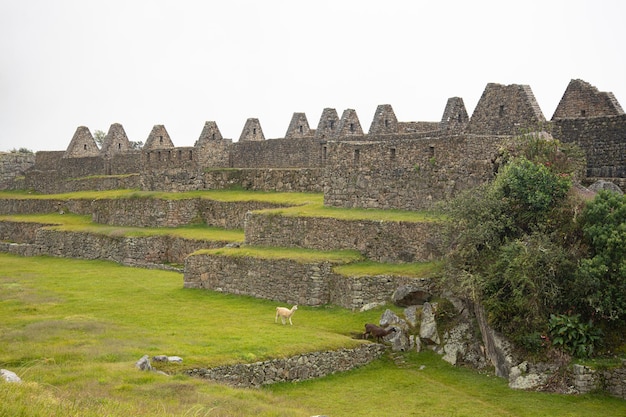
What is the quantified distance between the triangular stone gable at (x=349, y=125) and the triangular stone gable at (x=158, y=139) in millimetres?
17376

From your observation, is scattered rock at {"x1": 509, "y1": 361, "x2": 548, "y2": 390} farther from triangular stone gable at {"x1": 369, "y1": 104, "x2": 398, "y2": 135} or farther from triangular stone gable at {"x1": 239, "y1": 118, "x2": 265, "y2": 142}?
triangular stone gable at {"x1": 239, "y1": 118, "x2": 265, "y2": 142}

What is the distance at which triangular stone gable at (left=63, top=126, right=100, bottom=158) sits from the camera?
6366cm

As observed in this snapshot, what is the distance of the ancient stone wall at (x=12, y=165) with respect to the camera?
66.0m

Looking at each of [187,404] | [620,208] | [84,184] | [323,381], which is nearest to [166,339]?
[323,381]

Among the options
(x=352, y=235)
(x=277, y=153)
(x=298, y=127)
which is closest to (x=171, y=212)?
(x=277, y=153)

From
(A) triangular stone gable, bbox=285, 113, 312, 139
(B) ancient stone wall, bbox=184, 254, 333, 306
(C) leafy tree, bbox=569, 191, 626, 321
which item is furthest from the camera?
(A) triangular stone gable, bbox=285, 113, 312, 139

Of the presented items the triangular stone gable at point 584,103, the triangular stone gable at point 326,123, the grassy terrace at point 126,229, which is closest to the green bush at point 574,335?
the triangular stone gable at point 584,103

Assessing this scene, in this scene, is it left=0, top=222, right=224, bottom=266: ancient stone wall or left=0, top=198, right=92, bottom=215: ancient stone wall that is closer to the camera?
left=0, top=222, right=224, bottom=266: ancient stone wall

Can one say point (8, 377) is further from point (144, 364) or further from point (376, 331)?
point (376, 331)

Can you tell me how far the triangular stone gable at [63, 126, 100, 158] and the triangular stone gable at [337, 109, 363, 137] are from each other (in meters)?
27.9

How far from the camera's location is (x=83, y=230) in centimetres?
4453

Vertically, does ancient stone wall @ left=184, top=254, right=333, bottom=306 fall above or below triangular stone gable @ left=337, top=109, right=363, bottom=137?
below

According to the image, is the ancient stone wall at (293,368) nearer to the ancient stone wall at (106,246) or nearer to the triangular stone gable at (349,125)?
the ancient stone wall at (106,246)

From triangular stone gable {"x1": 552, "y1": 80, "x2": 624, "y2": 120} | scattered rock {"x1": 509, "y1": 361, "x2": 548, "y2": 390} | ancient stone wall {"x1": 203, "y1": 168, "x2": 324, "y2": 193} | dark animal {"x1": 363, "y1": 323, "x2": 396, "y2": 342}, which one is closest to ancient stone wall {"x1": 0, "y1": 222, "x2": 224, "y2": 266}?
ancient stone wall {"x1": 203, "y1": 168, "x2": 324, "y2": 193}
